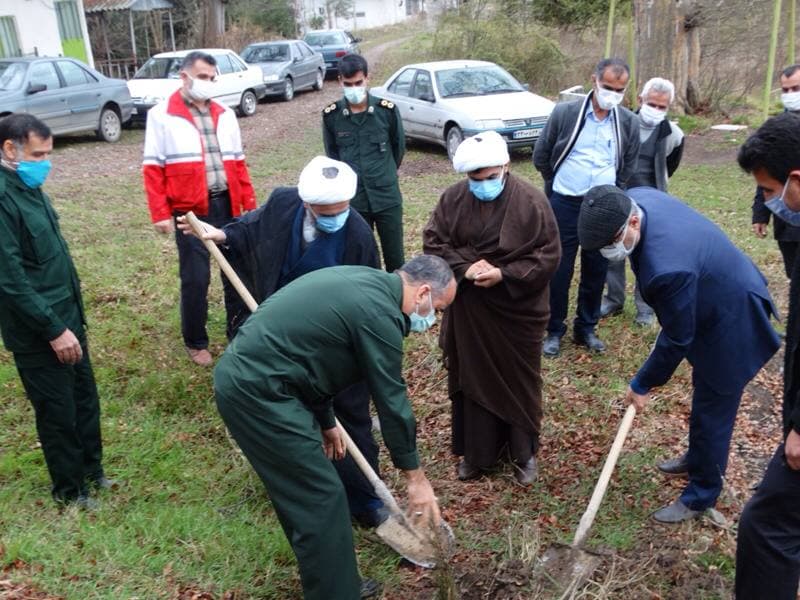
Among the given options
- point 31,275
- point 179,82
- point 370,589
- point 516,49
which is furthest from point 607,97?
point 516,49

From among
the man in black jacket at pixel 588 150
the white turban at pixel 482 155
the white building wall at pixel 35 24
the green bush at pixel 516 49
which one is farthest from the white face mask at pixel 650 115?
the white building wall at pixel 35 24

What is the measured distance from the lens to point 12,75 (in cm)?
1245

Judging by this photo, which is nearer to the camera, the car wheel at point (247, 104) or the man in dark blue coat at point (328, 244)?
the man in dark blue coat at point (328, 244)

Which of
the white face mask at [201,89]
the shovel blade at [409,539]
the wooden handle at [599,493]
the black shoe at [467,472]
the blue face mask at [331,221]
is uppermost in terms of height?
the white face mask at [201,89]

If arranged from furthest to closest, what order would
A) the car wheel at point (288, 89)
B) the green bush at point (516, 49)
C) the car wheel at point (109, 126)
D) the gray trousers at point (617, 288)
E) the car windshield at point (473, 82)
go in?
the car wheel at point (288, 89) → the green bush at point (516, 49) → the car wheel at point (109, 126) → the car windshield at point (473, 82) → the gray trousers at point (617, 288)

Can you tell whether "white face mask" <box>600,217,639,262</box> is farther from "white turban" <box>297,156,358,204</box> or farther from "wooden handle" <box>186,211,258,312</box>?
"wooden handle" <box>186,211,258,312</box>

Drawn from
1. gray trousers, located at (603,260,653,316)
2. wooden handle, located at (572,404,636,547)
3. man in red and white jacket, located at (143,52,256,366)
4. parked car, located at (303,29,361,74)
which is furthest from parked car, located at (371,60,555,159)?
parked car, located at (303,29,361,74)

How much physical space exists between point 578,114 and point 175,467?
349 cm

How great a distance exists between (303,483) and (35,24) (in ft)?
63.6

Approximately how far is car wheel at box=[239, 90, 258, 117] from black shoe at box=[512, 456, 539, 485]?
14383 millimetres

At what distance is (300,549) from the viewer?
278 cm

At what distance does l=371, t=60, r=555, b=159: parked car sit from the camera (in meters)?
11.6

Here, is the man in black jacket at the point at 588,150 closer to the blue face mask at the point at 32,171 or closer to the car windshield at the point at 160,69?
the blue face mask at the point at 32,171

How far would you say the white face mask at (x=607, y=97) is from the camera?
5.08m
